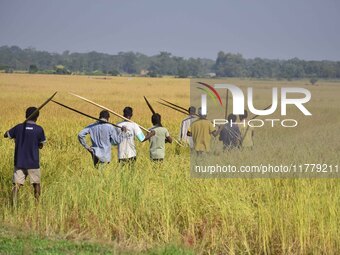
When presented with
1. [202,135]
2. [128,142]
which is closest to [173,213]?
[128,142]

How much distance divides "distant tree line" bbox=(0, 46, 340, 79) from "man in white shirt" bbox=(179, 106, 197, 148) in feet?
172

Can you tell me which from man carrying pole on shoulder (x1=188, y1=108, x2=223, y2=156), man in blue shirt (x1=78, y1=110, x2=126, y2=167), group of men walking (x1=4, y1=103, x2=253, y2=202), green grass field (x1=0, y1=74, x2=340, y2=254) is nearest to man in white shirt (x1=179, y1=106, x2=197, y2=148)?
group of men walking (x1=4, y1=103, x2=253, y2=202)

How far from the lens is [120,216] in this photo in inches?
372

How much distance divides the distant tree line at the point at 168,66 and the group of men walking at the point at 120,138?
5290 centimetres

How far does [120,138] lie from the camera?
11.7m

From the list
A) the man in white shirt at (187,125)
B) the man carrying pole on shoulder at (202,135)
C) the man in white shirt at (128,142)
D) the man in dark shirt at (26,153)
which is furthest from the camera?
the man in white shirt at (187,125)

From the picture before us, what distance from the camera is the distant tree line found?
7262 cm

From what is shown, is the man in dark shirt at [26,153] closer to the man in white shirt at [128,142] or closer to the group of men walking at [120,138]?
the group of men walking at [120,138]

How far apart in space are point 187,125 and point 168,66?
13172 cm

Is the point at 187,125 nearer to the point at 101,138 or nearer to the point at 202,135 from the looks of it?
the point at 202,135

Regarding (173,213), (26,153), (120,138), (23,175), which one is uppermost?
(120,138)

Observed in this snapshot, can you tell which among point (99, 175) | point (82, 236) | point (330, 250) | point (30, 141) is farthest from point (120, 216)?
point (330, 250)

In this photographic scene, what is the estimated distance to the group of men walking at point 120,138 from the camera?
1063 centimetres

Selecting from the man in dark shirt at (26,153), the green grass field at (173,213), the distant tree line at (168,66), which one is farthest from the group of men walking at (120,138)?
the distant tree line at (168,66)
